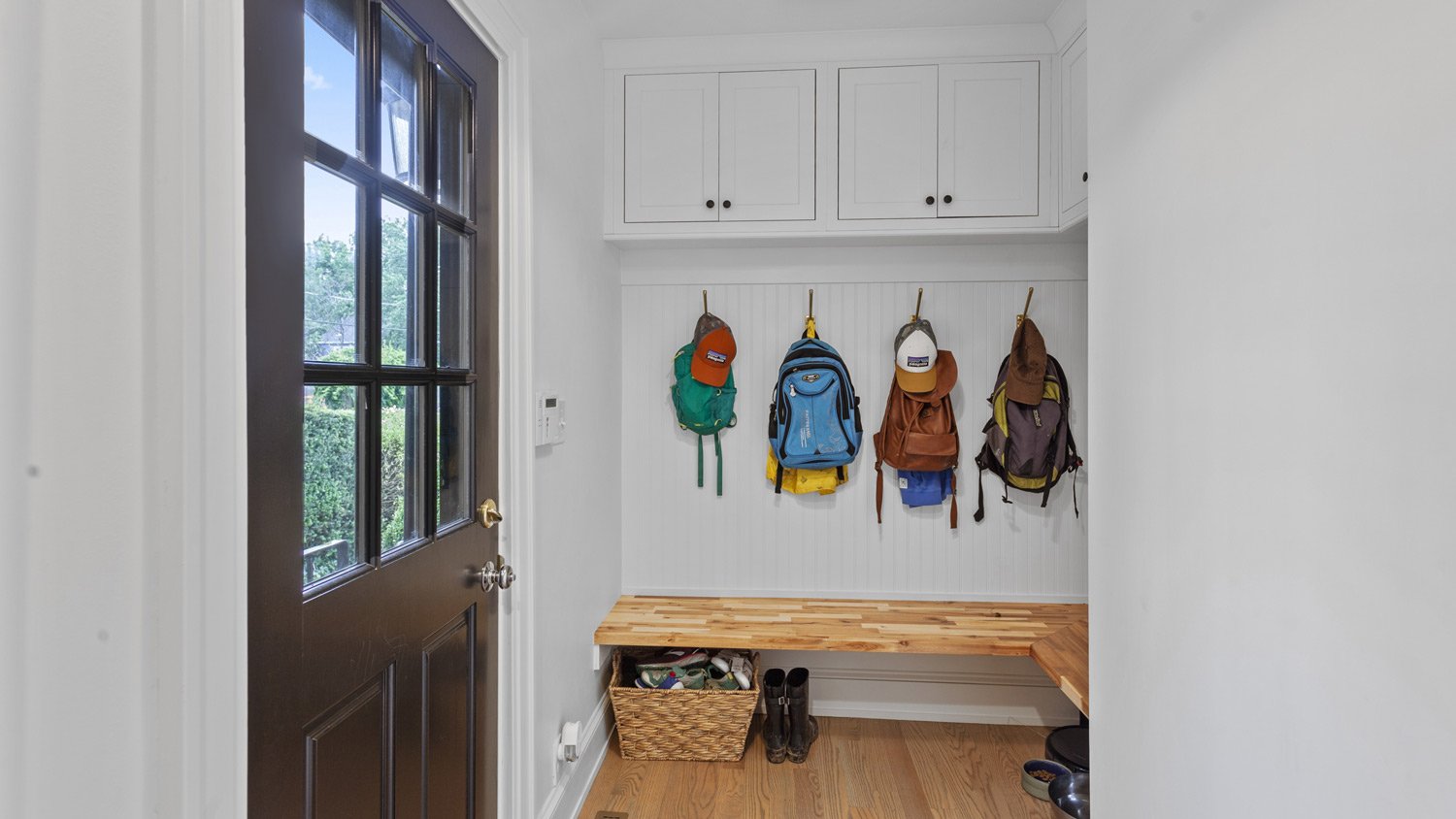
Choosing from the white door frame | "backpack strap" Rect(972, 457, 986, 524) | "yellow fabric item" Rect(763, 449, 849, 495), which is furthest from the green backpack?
the white door frame

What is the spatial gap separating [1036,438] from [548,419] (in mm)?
1718

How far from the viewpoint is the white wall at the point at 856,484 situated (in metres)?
2.68

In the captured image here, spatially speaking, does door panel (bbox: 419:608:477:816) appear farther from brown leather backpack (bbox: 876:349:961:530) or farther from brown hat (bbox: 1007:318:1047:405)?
brown hat (bbox: 1007:318:1047:405)

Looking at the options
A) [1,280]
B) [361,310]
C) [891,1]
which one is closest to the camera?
[1,280]

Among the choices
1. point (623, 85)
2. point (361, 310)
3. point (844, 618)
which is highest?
point (623, 85)

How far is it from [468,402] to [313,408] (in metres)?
0.47

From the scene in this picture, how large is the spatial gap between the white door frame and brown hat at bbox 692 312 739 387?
1895 millimetres

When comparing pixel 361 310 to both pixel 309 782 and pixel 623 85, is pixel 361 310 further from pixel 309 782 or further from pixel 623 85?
pixel 623 85

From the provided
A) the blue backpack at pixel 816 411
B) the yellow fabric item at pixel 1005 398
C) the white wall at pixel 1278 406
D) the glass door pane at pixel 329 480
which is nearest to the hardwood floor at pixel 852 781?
the white wall at pixel 1278 406

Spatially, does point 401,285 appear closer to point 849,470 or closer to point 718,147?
point 718,147

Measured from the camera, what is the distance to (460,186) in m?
1.40

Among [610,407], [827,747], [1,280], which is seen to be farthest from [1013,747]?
[1,280]

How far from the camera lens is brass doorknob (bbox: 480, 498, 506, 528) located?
147cm

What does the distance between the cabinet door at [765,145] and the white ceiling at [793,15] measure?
0.53 ft
